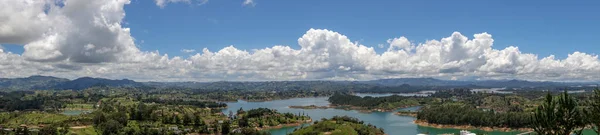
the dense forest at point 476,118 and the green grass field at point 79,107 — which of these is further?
the green grass field at point 79,107

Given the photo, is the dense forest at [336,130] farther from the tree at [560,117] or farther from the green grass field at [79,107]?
the green grass field at [79,107]

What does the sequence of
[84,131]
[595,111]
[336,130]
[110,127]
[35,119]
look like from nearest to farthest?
1. [595,111]
2. [84,131]
3. [336,130]
4. [110,127]
5. [35,119]

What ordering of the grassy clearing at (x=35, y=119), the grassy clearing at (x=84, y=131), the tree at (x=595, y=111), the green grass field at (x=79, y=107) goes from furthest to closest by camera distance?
the green grass field at (x=79, y=107) < the grassy clearing at (x=35, y=119) < the grassy clearing at (x=84, y=131) < the tree at (x=595, y=111)

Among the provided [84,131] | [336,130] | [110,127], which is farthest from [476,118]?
[84,131]

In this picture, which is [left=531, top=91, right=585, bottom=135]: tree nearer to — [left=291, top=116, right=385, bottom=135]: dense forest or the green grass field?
[left=291, top=116, right=385, bottom=135]: dense forest

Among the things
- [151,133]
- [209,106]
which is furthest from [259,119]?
[209,106]

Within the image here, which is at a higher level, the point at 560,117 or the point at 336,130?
the point at 560,117

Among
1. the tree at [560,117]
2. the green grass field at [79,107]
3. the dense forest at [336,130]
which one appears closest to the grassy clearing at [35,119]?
the dense forest at [336,130]

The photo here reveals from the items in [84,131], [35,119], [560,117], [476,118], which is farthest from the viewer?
[35,119]

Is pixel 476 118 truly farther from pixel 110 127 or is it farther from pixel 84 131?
pixel 84 131

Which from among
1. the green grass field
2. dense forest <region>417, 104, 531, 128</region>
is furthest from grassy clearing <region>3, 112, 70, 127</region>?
dense forest <region>417, 104, 531, 128</region>
